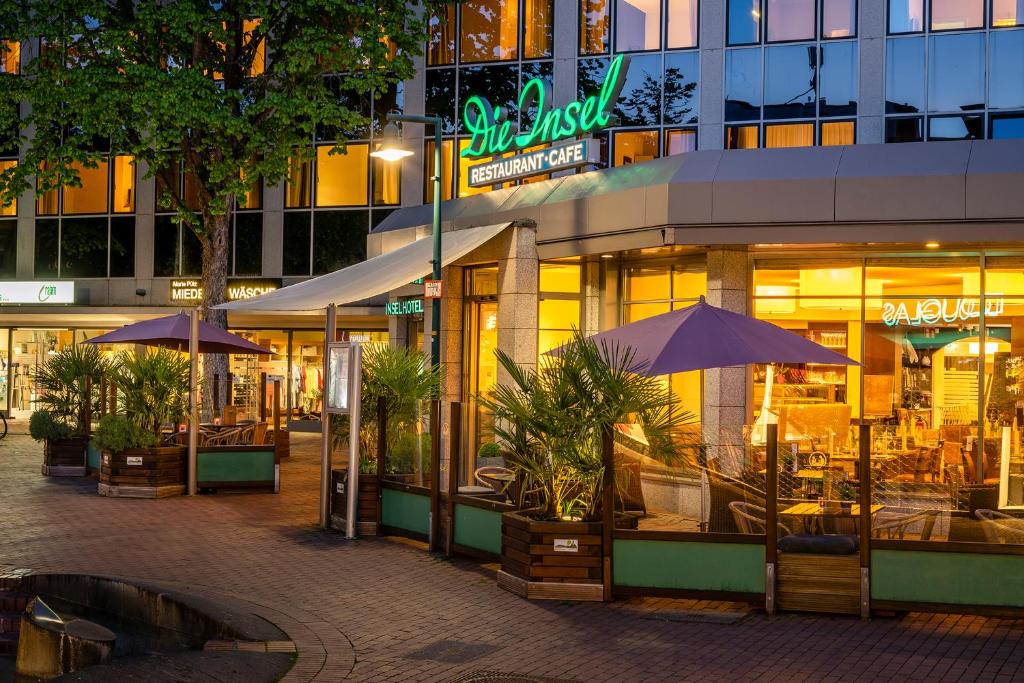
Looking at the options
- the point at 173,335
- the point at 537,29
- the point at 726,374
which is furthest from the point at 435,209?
the point at 537,29

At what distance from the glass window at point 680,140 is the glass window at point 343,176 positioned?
9103 mm

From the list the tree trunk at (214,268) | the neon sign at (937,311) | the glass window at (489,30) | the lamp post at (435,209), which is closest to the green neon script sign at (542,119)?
the lamp post at (435,209)

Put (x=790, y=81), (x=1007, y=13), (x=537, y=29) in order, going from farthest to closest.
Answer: (x=537, y=29) → (x=790, y=81) → (x=1007, y=13)

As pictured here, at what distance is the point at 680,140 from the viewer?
23.6m

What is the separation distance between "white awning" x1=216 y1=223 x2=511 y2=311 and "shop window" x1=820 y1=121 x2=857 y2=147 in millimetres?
7526

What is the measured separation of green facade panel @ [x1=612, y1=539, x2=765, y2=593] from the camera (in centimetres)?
921

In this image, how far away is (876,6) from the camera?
21.7 m

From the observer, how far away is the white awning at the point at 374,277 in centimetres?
1562

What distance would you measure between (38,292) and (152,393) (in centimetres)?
1853

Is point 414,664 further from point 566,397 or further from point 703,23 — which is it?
point 703,23

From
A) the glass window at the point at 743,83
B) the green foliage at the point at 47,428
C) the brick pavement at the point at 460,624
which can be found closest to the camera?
the brick pavement at the point at 460,624

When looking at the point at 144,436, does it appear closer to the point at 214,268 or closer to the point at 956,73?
the point at 214,268

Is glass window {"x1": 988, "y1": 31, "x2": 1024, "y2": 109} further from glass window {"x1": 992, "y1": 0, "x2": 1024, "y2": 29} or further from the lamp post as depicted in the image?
the lamp post

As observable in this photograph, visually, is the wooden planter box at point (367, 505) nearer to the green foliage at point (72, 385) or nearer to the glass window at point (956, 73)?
the green foliage at point (72, 385)
